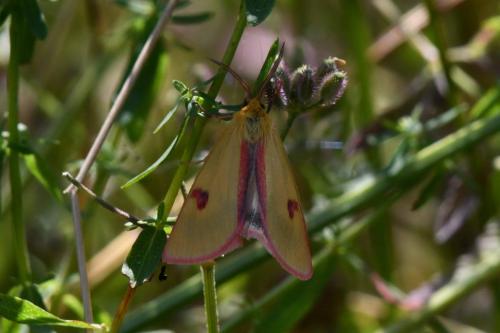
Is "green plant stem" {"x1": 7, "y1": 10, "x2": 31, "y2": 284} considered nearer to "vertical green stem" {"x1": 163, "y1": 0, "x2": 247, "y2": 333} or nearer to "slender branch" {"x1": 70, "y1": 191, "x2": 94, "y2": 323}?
"slender branch" {"x1": 70, "y1": 191, "x2": 94, "y2": 323}

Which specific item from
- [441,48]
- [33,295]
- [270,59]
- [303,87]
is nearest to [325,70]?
[303,87]

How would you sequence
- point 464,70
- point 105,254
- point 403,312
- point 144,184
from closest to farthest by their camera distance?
point 403,312, point 105,254, point 464,70, point 144,184

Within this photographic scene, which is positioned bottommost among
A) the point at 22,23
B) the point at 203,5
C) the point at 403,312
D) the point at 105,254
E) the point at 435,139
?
the point at 403,312

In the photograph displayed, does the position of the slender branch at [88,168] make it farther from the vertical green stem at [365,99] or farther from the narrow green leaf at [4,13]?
A: the vertical green stem at [365,99]

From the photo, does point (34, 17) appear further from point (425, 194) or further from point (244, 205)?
point (425, 194)

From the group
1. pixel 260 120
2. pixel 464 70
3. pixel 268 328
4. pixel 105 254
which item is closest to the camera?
pixel 260 120

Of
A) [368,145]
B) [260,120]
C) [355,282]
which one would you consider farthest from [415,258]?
[260,120]

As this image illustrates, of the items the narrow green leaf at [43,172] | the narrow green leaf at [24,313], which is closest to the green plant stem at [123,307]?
the narrow green leaf at [24,313]

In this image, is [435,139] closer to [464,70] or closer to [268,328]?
[464,70]
